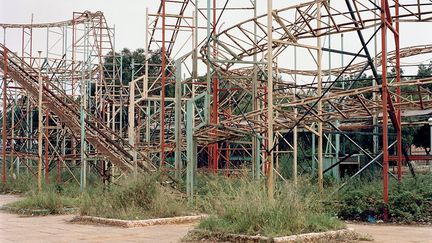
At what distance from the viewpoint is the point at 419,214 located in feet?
53.4

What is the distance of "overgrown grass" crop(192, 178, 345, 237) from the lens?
42.1ft

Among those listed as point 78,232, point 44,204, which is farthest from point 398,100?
point 44,204

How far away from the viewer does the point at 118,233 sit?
15352 mm

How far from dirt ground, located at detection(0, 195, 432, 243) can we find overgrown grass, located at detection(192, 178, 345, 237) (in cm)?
100

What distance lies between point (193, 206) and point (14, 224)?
5.00 m

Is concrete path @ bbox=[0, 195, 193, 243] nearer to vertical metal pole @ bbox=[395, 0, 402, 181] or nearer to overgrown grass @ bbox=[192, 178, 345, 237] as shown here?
overgrown grass @ bbox=[192, 178, 345, 237]

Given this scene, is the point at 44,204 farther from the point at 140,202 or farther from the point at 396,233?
the point at 396,233

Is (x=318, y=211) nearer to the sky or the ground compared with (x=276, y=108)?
nearer to the ground

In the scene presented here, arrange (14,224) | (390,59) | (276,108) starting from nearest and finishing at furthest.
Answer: (14,224), (276,108), (390,59)

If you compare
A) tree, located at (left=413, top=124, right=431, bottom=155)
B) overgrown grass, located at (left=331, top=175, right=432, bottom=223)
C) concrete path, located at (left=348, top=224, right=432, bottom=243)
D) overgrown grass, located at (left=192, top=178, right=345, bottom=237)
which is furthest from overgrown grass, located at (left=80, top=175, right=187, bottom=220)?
tree, located at (left=413, top=124, right=431, bottom=155)

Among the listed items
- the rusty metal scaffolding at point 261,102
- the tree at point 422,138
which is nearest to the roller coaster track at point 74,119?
the rusty metal scaffolding at point 261,102

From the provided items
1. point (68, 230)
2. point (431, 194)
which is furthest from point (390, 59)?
point (68, 230)

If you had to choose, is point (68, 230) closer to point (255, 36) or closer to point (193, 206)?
point (193, 206)

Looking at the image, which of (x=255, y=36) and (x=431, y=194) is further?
(x=255, y=36)
